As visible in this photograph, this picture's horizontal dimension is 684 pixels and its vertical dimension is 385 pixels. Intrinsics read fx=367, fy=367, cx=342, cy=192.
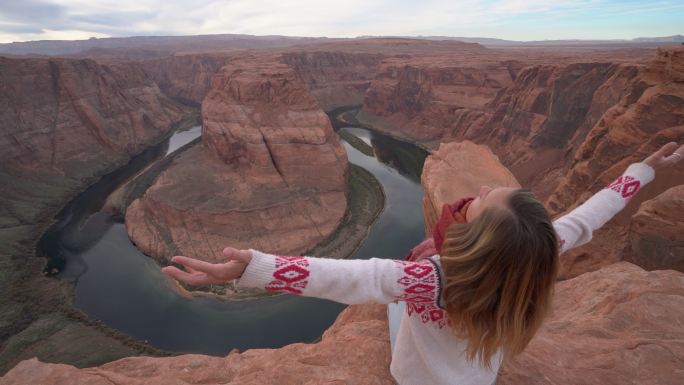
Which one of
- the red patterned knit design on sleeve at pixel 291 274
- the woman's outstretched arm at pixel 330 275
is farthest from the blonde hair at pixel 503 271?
the red patterned knit design on sleeve at pixel 291 274

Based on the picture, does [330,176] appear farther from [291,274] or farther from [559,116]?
[291,274]

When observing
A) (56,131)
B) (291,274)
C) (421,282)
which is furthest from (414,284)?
(56,131)

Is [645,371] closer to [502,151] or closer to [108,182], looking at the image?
[502,151]

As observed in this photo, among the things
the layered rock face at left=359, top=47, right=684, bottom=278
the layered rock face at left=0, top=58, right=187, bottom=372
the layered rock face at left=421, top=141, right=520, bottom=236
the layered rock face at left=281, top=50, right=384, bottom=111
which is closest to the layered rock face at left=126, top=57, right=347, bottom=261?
the layered rock face at left=0, top=58, right=187, bottom=372

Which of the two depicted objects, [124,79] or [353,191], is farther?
[124,79]

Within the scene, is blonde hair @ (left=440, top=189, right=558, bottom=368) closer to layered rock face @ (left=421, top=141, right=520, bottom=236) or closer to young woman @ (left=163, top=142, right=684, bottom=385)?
young woman @ (left=163, top=142, right=684, bottom=385)

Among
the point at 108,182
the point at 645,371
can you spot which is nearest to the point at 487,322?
the point at 645,371

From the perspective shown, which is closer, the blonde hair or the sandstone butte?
the blonde hair
